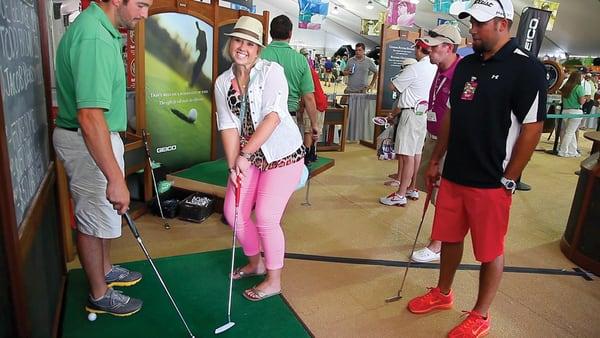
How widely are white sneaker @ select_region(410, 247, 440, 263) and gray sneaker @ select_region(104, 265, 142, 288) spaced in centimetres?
186

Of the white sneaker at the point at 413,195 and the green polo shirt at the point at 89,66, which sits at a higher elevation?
the green polo shirt at the point at 89,66

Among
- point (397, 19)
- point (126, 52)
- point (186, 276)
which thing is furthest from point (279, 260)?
point (397, 19)

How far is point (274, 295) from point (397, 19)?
22.8 ft

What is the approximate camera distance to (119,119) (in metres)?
2.00

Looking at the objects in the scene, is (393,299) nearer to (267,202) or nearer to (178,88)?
(267,202)

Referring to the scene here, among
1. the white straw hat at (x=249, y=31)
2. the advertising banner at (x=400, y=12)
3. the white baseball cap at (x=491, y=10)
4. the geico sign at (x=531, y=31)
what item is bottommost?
the white straw hat at (x=249, y=31)

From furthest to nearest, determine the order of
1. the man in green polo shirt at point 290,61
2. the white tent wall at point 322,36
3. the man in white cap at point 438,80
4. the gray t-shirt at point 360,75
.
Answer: the white tent wall at point 322,36 → the gray t-shirt at point 360,75 → the man in green polo shirt at point 290,61 → the man in white cap at point 438,80

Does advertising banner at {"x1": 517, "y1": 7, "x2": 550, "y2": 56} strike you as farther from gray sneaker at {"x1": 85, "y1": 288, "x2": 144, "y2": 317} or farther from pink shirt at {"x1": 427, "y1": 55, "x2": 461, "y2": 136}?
gray sneaker at {"x1": 85, "y1": 288, "x2": 144, "y2": 317}

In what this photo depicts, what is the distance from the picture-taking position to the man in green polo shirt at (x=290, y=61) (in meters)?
3.48

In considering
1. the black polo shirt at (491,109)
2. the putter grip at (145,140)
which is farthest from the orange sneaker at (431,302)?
the putter grip at (145,140)

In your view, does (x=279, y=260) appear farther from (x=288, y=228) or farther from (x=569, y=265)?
(x=569, y=265)

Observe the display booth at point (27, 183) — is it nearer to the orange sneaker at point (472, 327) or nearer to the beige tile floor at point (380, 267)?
the beige tile floor at point (380, 267)

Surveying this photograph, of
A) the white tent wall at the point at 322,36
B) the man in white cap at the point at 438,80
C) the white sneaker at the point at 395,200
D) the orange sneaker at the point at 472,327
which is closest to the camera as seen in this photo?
the orange sneaker at the point at 472,327

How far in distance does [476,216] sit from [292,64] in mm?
1971
